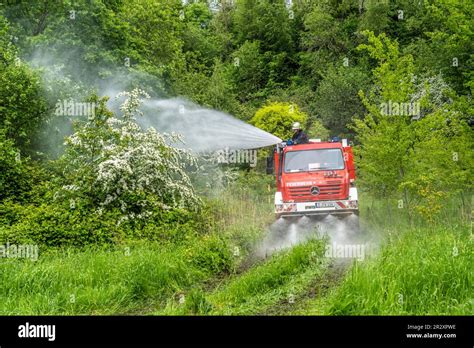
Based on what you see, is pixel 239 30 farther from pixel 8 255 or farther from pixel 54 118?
pixel 8 255

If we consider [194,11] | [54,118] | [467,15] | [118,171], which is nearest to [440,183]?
[467,15]

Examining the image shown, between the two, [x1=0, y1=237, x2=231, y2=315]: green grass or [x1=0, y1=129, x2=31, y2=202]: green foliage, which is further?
[x1=0, y1=129, x2=31, y2=202]: green foliage

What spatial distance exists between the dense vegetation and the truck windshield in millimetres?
1235

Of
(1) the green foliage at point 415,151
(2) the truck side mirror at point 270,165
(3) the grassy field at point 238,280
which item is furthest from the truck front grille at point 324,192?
(3) the grassy field at point 238,280

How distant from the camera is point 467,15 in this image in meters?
18.4

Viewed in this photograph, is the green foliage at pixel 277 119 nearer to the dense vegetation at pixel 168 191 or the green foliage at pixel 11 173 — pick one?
the dense vegetation at pixel 168 191

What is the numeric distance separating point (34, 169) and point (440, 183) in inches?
470

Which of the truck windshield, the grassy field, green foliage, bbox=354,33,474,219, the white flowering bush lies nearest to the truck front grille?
the truck windshield

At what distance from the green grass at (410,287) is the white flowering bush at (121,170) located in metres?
8.21

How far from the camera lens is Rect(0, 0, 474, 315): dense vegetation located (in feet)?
30.3

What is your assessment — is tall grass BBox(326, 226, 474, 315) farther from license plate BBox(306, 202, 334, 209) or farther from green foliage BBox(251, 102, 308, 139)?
green foliage BBox(251, 102, 308, 139)

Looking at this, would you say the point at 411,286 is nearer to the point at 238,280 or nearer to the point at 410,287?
the point at 410,287

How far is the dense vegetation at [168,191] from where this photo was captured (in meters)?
9.23

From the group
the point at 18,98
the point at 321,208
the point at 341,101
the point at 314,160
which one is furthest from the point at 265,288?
the point at 341,101
